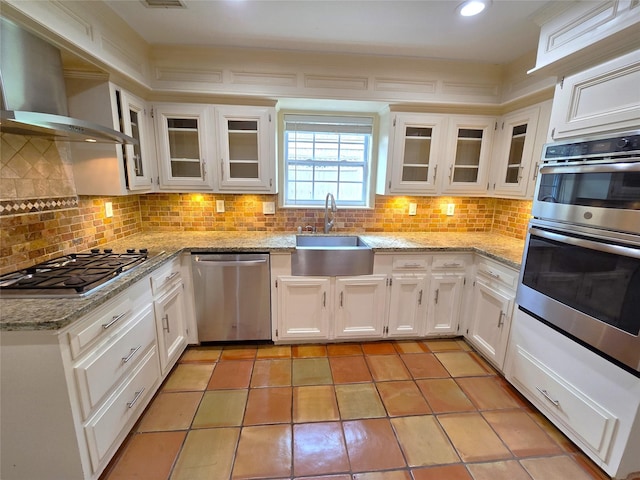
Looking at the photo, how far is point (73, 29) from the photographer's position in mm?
1519

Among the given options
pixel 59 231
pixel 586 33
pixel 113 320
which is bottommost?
pixel 113 320

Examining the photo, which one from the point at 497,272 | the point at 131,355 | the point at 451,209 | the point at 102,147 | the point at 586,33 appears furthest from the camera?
the point at 451,209

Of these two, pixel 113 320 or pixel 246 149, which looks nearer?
pixel 113 320

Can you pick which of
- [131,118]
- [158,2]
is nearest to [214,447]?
[131,118]

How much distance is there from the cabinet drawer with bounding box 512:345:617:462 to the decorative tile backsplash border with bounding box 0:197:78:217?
3.15 meters

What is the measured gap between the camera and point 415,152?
269 centimetres

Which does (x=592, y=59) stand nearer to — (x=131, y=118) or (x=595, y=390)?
(x=595, y=390)

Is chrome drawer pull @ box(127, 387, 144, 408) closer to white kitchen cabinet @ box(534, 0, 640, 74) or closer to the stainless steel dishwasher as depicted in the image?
the stainless steel dishwasher

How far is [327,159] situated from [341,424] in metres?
2.37

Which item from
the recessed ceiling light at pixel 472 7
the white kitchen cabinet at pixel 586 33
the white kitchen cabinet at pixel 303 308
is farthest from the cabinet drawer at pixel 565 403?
the recessed ceiling light at pixel 472 7

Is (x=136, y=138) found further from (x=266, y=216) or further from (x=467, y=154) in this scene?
(x=467, y=154)

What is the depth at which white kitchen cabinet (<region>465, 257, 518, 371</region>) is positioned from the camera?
2.06 meters

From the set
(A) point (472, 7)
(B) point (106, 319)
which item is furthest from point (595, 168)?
(B) point (106, 319)

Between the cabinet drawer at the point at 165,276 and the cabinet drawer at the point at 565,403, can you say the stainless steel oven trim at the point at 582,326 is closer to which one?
the cabinet drawer at the point at 565,403
